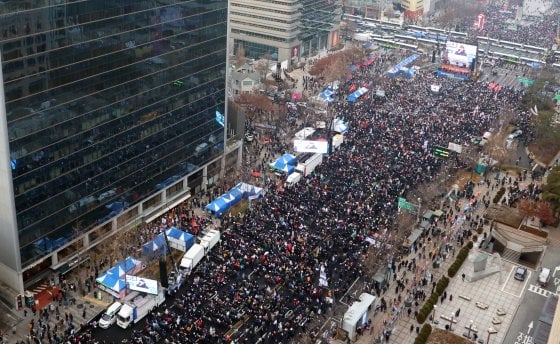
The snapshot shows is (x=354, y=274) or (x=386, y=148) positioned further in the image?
(x=386, y=148)

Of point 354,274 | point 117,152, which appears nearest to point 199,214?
point 117,152


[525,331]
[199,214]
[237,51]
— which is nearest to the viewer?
[525,331]

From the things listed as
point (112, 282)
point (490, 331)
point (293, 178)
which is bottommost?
point (490, 331)

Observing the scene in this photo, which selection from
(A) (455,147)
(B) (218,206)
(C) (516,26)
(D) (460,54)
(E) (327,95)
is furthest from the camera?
(C) (516,26)

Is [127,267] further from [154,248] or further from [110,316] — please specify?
[110,316]

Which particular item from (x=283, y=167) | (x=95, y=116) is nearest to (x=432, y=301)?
(x=283, y=167)

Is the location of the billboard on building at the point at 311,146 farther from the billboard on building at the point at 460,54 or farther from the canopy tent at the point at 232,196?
the billboard on building at the point at 460,54

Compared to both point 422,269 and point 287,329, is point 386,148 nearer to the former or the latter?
point 422,269

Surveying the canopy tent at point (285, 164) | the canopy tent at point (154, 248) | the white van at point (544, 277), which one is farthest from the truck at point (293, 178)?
the white van at point (544, 277)
